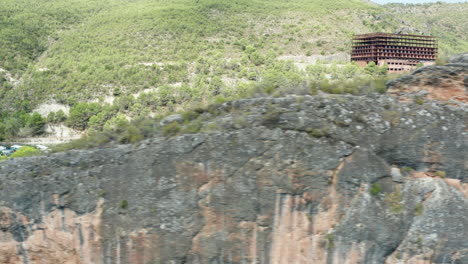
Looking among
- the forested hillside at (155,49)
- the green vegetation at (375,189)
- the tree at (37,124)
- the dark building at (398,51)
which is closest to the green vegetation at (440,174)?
the green vegetation at (375,189)

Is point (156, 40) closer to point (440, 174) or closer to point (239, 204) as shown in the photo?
point (239, 204)

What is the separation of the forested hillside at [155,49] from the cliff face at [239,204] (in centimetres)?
3214

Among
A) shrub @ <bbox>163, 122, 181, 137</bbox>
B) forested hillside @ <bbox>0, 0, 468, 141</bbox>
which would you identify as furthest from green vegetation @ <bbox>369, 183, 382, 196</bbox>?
forested hillside @ <bbox>0, 0, 468, 141</bbox>

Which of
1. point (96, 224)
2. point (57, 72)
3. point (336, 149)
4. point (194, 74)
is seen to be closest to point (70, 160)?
point (96, 224)

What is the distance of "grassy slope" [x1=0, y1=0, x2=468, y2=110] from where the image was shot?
55.3 metres

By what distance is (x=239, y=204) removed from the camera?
249 inches

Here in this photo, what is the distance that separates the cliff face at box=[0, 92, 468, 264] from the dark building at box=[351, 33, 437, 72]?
5163 centimetres

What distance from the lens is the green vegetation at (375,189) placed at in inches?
250

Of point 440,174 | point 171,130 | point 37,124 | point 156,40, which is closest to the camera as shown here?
point 440,174

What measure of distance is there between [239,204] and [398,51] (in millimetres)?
55313

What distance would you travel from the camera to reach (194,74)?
55.0 m

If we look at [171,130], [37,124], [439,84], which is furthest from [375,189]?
[37,124]

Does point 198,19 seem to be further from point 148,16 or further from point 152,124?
point 152,124

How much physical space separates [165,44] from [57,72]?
1588 cm
